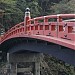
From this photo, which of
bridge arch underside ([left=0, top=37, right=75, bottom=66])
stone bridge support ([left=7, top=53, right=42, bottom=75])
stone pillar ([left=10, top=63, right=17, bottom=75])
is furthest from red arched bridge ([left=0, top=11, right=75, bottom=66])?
stone pillar ([left=10, top=63, right=17, bottom=75])

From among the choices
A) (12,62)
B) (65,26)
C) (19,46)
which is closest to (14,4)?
(12,62)

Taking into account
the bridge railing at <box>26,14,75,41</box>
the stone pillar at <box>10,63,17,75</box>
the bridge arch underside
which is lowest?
the stone pillar at <box>10,63,17,75</box>

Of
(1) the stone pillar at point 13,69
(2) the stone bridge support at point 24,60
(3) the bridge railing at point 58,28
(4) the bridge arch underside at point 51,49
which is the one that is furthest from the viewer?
(1) the stone pillar at point 13,69

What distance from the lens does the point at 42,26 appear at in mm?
12773

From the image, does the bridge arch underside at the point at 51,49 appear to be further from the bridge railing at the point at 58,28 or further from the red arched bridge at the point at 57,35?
the bridge railing at the point at 58,28

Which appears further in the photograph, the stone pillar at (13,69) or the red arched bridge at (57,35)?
the stone pillar at (13,69)

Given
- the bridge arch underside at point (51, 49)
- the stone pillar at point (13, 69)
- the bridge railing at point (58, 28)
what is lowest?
the stone pillar at point (13, 69)

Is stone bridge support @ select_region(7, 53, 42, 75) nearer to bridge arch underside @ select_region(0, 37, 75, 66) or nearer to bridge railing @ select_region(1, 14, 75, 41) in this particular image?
bridge arch underside @ select_region(0, 37, 75, 66)

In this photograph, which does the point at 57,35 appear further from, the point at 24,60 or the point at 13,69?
the point at 13,69

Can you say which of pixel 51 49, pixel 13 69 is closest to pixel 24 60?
pixel 13 69

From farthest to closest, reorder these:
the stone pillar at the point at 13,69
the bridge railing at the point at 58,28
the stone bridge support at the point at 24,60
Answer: the stone pillar at the point at 13,69
the stone bridge support at the point at 24,60
the bridge railing at the point at 58,28

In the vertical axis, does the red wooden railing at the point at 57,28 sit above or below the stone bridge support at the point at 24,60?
above

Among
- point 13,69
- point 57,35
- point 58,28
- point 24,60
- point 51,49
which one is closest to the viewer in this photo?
point 58,28

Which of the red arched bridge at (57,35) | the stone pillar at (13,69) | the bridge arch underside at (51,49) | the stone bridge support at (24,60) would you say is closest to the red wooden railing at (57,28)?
the red arched bridge at (57,35)
